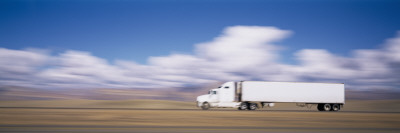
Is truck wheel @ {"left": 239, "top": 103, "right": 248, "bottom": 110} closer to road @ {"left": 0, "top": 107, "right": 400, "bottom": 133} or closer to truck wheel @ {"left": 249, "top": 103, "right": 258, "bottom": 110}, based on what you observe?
truck wheel @ {"left": 249, "top": 103, "right": 258, "bottom": 110}

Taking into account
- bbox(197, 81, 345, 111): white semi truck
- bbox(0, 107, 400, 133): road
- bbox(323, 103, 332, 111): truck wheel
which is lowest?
bbox(323, 103, 332, 111): truck wheel

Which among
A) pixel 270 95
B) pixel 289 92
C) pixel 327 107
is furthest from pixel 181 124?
pixel 327 107

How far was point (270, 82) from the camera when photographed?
3856cm

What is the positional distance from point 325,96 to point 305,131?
91.2 ft

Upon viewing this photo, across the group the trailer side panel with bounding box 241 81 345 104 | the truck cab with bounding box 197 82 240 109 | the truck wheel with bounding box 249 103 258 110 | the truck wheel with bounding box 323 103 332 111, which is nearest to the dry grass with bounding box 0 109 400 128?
the trailer side panel with bounding box 241 81 345 104

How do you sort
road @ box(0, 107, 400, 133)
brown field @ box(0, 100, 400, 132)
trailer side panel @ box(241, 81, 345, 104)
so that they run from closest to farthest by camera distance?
road @ box(0, 107, 400, 133) < brown field @ box(0, 100, 400, 132) < trailer side panel @ box(241, 81, 345, 104)

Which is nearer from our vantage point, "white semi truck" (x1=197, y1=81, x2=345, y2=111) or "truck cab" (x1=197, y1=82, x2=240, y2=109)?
"white semi truck" (x1=197, y1=81, x2=345, y2=111)

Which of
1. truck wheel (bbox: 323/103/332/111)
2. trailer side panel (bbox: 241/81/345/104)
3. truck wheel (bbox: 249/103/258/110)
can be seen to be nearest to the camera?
trailer side panel (bbox: 241/81/345/104)

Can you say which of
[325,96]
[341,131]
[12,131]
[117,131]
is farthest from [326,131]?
[325,96]

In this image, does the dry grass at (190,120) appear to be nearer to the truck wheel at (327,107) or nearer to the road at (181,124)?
the road at (181,124)

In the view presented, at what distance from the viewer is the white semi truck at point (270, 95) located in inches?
1518

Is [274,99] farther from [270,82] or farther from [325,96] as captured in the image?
[325,96]

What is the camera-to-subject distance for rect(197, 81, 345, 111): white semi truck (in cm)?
3856

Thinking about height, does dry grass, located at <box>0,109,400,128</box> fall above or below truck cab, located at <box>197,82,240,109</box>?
below
